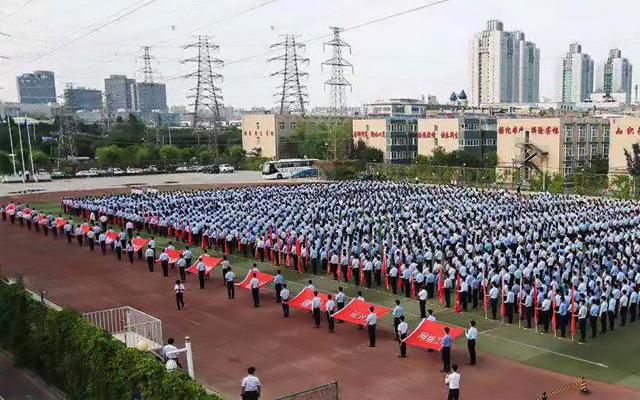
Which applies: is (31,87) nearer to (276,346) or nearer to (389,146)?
(389,146)

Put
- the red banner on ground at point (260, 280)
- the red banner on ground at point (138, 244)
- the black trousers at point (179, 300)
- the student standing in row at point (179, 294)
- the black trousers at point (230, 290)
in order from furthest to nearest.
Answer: the red banner on ground at point (138, 244)
the black trousers at point (230, 290)
the red banner on ground at point (260, 280)
the black trousers at point (179, 300)
the student standing in row at point (179, 294)

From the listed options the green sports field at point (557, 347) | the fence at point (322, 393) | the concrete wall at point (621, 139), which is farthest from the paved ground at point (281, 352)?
the concrete wall at point (621, 139)

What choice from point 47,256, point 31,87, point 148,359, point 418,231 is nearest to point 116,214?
point 47,256

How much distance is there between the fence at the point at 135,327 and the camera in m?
12.3

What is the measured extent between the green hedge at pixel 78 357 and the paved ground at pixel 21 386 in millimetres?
175

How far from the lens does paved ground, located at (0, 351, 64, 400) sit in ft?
38.3

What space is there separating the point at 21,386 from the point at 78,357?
7.85 feet

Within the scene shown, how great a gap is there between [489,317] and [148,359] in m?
9.36

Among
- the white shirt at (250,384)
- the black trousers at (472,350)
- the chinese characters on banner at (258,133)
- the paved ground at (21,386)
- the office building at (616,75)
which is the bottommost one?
the paved ground at (21,386)

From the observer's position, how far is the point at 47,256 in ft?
79.8

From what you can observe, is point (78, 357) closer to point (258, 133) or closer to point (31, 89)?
point (258, 133)

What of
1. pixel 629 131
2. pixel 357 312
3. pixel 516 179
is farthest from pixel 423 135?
pixel 357 312

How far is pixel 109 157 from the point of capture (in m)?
70.6

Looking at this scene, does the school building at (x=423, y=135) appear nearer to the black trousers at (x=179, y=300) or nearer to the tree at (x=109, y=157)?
the tree at (x=109, y=157)
